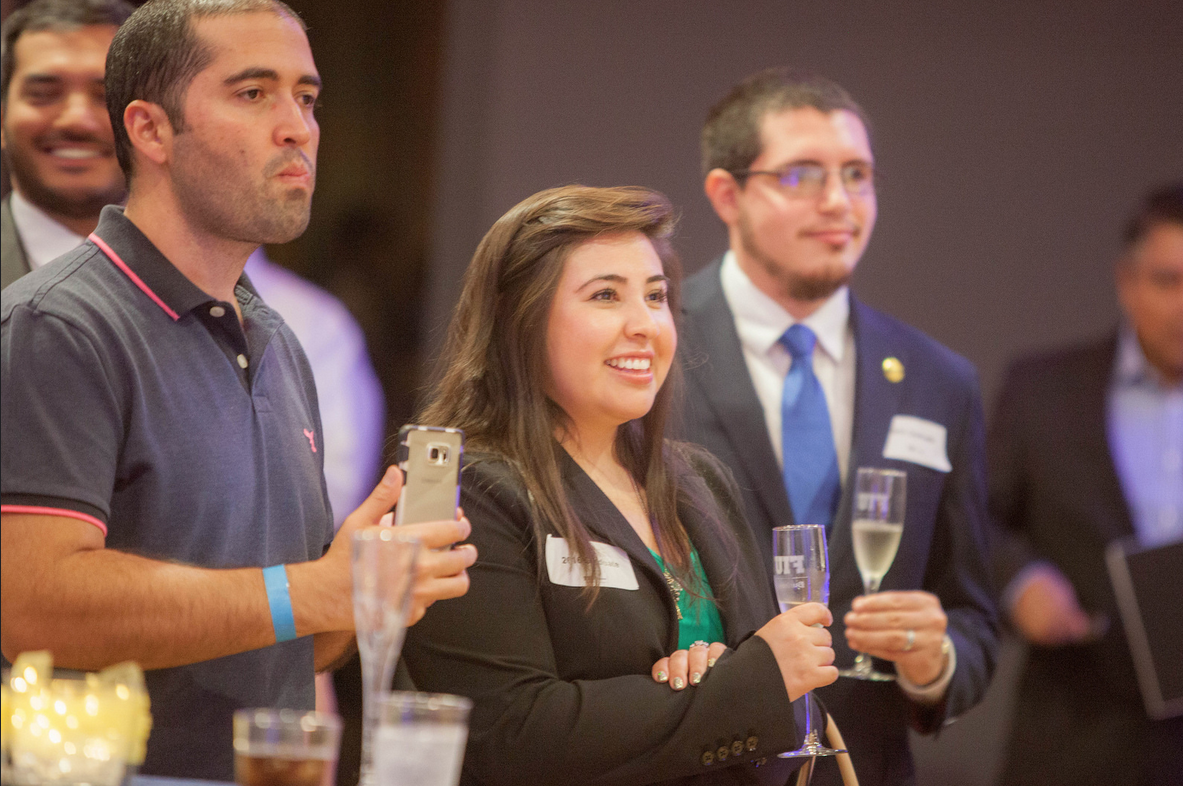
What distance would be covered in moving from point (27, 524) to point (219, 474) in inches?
12.7

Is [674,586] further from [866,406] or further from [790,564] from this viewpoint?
[866,406]

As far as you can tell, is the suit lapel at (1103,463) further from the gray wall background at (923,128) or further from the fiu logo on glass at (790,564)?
the fiu logo on glass at (790,564)

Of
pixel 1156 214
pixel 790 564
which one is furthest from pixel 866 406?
pixel 1156 214

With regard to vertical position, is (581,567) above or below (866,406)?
below

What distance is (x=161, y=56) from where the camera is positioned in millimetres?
2000

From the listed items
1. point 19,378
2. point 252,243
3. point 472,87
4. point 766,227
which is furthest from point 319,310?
point 19,378

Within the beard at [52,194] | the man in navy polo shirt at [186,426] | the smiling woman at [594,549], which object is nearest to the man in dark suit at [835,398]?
the smiling woman at [594,549]

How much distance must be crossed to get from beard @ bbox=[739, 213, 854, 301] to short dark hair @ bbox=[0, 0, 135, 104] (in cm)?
163

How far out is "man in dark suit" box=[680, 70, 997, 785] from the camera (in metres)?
2.79

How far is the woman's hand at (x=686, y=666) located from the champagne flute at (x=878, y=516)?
78 cm

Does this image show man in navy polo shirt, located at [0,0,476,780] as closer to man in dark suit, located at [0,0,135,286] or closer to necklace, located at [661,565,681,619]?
necklace, located at [661,565,681,619]

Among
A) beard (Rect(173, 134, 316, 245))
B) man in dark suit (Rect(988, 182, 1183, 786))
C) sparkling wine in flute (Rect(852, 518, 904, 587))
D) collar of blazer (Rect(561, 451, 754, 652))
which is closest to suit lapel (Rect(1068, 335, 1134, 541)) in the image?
man in dark suit (Rect(988, 182, 1183, 786))

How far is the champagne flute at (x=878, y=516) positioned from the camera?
2658mm

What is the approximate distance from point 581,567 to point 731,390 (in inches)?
40.3
